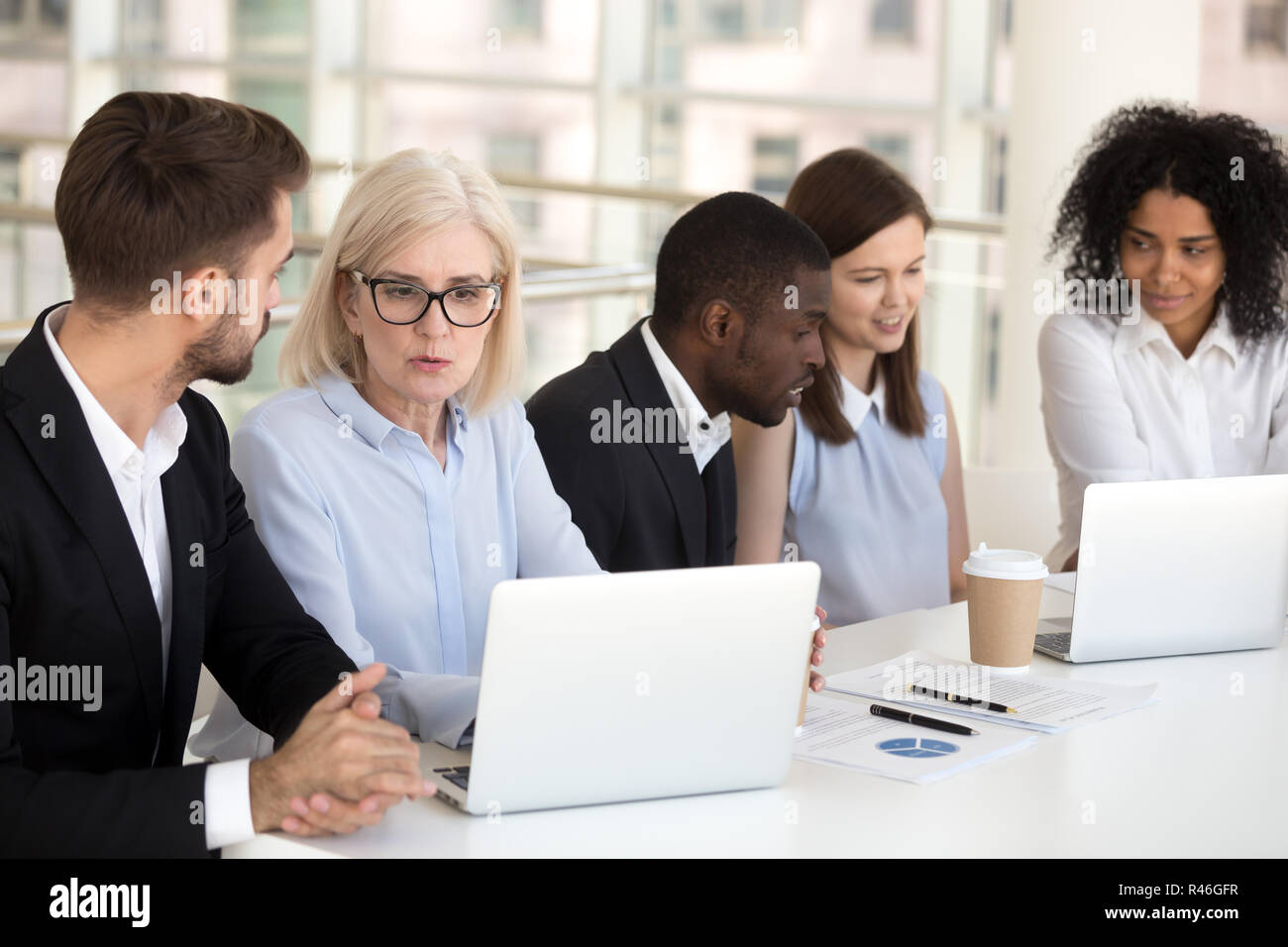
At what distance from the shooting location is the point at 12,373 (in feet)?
4.49

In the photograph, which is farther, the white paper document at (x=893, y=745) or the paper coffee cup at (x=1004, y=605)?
the paper coffee cup at (x=1004, y=605)

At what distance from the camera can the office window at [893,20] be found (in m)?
9.45

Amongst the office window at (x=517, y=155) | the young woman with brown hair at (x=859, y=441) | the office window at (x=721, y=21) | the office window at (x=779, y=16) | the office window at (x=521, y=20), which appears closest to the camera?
the young woman with brown hair at (x=859, y=441)

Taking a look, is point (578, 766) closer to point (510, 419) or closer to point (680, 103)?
point (510, 419)

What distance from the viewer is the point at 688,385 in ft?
7.51

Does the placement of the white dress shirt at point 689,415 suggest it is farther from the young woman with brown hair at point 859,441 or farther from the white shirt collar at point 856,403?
the white shirt collar at point 856,403

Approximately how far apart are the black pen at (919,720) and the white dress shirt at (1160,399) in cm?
128

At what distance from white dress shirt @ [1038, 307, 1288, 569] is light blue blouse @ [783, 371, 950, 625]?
0.28m

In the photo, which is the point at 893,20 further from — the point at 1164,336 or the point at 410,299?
the point at 410,299

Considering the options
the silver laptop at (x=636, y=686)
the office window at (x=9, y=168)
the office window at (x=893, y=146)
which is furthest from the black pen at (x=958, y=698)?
the office window at (x=9, y=168)

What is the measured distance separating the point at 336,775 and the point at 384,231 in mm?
825
